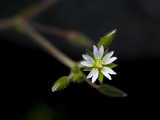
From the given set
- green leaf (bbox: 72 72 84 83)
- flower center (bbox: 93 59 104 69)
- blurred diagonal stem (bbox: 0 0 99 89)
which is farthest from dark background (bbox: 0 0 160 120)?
flower center (bbox: 93 59 104 69)

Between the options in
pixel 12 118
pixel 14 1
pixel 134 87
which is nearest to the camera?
pixel 12 118

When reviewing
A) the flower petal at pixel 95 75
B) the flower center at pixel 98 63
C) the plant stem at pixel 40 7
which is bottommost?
the flower petal at pixel 95 75

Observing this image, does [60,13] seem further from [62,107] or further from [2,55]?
[62,107]

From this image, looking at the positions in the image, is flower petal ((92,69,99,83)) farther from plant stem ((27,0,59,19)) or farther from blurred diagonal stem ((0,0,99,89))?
plant stem ((27,0,59,19))

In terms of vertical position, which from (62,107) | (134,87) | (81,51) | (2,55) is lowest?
(62,107)

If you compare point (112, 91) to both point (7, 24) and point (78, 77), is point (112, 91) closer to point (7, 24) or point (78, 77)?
point (78, 77)

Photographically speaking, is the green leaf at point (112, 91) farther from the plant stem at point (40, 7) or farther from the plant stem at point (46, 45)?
the plant stem at point (40, 7)

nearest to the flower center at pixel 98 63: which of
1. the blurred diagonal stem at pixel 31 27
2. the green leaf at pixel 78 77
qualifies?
the green leaf at pixel 78 77

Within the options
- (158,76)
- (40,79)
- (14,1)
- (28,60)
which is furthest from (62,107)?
(14,1)
